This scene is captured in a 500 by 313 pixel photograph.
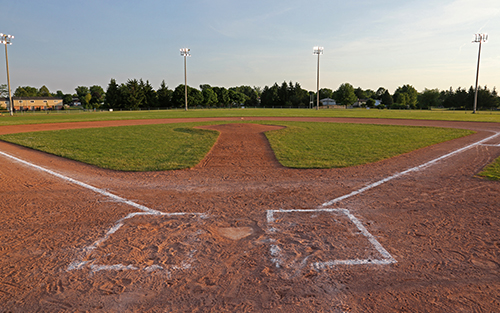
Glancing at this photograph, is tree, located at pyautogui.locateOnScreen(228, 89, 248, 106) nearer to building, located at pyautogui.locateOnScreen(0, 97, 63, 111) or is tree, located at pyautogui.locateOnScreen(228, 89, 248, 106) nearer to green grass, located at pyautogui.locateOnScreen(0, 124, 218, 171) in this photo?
building, located at pyautogui.locateOnScreen(0, 97, 63, 111)

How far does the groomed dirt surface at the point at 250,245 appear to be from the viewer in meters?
2.95

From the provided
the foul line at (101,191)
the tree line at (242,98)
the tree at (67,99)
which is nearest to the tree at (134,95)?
the tree line at (242,98)

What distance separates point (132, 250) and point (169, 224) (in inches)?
36.2

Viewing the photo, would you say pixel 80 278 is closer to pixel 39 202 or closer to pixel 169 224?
pixel 169 224

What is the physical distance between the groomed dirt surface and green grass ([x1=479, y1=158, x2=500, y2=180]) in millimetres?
501

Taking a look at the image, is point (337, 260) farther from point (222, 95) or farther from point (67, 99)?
point (67, 99)

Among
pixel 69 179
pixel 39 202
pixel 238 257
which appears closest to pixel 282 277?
pixel 238 257

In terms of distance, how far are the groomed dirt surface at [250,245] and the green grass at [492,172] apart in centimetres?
50

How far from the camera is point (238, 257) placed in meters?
3.75

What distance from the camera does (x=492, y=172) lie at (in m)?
8.18

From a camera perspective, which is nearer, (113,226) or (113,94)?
(113,226)

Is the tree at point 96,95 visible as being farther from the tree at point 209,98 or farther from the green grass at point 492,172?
the green grass at point 492,172

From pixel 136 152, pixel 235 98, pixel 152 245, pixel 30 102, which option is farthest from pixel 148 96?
pixel 152 245

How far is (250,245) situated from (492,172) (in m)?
7.66
